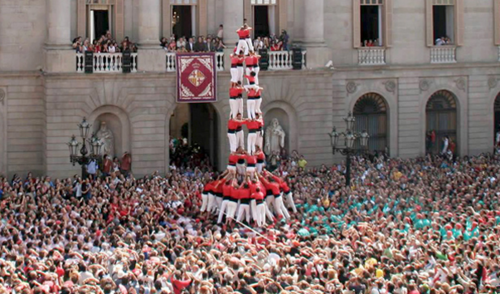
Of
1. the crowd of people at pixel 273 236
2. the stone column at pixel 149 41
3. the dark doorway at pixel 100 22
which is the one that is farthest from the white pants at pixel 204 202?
the dark doorway at pixel 100 22

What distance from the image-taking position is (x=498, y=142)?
6425cm

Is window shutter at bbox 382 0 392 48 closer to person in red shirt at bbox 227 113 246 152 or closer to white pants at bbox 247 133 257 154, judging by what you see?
white pants at bbox 247 133 257 154

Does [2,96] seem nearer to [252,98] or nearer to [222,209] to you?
[252,98]

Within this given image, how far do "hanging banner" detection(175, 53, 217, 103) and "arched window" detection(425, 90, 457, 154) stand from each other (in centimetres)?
1342

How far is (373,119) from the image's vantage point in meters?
61.6

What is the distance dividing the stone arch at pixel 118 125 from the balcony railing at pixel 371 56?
1336cm

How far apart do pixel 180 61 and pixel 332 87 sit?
8.63m

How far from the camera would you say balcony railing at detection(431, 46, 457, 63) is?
61906mm

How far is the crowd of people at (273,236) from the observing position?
31062 millimetres

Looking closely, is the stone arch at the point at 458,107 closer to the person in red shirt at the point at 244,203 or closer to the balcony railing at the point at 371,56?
the balcony railing at the point at 371,56

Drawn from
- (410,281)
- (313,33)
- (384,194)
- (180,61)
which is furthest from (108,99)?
(410,281)

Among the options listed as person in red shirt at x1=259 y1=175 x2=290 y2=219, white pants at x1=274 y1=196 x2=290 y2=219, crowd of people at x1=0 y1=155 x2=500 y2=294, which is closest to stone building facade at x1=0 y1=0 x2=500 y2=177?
crowd of people at x1=0 y1=155 x2=500 y2=294

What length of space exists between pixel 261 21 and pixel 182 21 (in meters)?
4.27

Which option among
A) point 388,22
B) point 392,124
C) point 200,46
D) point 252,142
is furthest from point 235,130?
point 388,22
